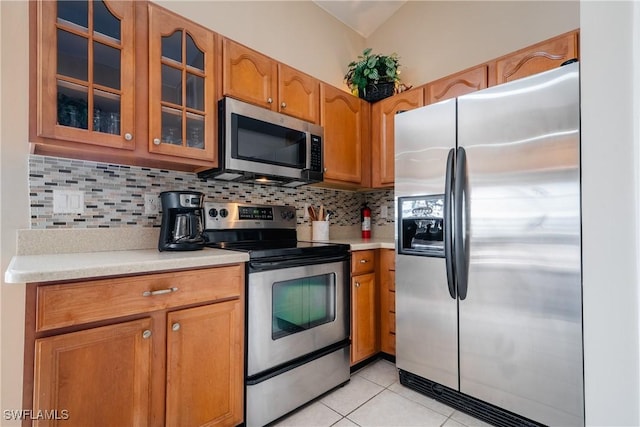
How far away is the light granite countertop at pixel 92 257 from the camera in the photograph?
40.2 inches

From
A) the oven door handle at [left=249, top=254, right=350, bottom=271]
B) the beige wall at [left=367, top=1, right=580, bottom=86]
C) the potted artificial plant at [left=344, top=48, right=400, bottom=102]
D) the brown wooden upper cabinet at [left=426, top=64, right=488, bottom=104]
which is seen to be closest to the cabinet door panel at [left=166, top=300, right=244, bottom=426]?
the oven door handle at [left=249, top=254, right=350, bottom=271]

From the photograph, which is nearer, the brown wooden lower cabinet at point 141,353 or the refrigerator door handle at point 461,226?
the brown wooden lower cabinet at point 141,353

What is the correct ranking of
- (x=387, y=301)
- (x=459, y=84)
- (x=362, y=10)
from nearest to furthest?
(x=459, y=84) → (x=387, y=301) → (x=362, y=10)

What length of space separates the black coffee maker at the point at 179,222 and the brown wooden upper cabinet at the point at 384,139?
153 centimetres

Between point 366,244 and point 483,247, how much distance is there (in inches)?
30.5

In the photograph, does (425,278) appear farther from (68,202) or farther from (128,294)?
(68,202)

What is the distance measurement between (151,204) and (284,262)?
0.86 metres

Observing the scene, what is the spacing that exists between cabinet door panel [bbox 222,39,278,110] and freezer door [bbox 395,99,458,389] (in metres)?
0.87

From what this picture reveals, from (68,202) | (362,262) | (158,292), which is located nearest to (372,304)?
(362,262)

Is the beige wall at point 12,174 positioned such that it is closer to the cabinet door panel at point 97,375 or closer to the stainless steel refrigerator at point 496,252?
the cabinet door panel at point 97,375

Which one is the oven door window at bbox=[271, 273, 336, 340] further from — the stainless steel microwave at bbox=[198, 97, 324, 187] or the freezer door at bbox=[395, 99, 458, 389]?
the stainless steel microwave at bbox=[198, 97, 324, 187]

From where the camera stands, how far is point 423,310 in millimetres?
1839

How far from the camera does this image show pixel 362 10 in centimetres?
296

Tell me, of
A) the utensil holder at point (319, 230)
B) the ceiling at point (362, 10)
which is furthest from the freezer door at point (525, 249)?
the ceiling at point (362, 10)
